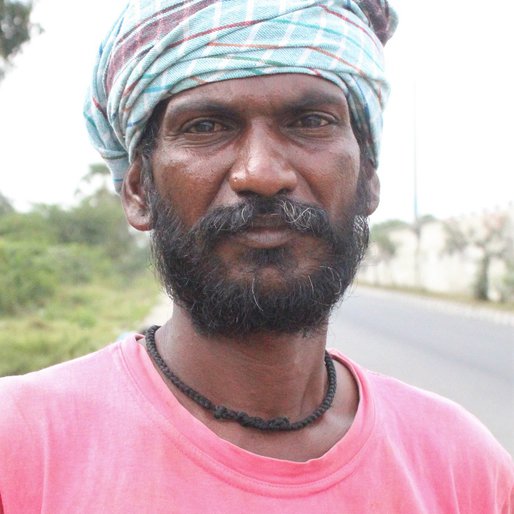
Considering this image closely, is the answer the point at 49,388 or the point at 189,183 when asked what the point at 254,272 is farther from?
the point at 49,388

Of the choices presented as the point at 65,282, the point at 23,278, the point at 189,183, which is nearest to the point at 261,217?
the point at 189,183

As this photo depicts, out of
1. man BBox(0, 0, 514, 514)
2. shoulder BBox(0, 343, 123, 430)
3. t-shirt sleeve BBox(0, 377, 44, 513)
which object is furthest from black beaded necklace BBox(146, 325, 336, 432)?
t-shirt sleeve BBox(0, 377, 44, 513)

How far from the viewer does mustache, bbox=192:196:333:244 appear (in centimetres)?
153

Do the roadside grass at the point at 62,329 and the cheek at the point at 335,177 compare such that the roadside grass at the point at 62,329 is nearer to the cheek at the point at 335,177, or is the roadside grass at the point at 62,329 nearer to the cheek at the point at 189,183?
the cheek at the point at 189,183

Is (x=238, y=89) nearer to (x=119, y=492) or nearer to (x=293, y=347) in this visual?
(x=293, y=347)

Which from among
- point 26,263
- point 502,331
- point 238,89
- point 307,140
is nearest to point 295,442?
point 307,140

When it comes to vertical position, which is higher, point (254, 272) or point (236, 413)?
point (254, 272)

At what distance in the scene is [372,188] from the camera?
1935 mm

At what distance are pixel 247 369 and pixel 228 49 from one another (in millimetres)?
760

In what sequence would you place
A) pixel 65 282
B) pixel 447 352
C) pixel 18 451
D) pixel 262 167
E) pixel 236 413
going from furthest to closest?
pixel 65 282, pixel 447 352, pixel 236 413, pixel 262 167, pixel 18 451

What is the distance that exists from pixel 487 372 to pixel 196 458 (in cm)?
916

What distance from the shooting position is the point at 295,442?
1655 mm

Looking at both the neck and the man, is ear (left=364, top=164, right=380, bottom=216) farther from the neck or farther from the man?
the neck

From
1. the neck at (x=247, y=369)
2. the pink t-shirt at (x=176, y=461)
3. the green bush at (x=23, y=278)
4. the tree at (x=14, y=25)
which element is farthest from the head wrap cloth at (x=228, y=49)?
the green bush at (x=23, y=278)
